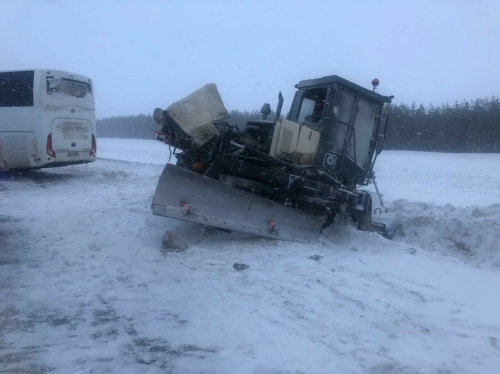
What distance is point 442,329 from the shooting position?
3.47 m

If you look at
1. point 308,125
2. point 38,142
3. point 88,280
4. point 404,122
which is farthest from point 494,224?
point 404,122

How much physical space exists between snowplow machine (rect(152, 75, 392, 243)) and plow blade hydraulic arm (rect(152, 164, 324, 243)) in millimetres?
15

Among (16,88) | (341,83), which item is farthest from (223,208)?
(16,88)

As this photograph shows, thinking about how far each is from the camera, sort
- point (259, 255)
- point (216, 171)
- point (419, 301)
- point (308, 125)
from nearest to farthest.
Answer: point (419, 301), point (259, 255), point (216, 171), point (308, 125)

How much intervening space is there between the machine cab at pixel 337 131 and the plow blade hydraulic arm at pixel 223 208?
38.0 inches

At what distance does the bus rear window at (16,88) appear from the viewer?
1109cm

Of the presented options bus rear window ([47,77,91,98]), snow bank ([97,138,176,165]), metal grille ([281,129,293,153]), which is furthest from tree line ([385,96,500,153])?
A: metal grille ([281,129,293,153])

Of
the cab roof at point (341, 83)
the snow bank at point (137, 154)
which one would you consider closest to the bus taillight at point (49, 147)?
the snow bank at point (137, 154)

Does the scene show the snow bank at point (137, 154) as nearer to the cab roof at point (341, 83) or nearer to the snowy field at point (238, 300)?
the cab roof at point (341, 83)

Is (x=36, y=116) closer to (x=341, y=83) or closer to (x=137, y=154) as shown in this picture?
(x=341, y=83)

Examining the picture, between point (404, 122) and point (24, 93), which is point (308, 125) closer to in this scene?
point (24, 93)

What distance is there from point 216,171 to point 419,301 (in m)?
3.57

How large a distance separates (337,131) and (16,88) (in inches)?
369

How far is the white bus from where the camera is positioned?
1103 cm
